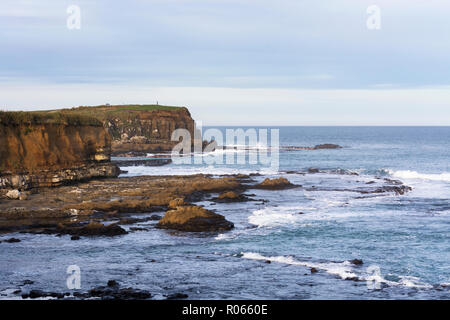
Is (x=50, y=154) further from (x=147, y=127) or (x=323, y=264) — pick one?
(x=147, y=127)

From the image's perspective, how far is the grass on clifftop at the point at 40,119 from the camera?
2033 inches

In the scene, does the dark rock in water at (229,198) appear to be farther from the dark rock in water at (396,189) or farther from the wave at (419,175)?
the wave at (419,175)

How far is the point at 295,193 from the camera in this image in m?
54.2

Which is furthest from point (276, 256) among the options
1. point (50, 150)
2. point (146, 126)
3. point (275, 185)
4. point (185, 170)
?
point (146, 126)

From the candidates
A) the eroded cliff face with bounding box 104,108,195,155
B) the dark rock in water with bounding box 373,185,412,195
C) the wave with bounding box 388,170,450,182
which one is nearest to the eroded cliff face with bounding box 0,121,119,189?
the dark rock in water with bounding box 373,185,412,195

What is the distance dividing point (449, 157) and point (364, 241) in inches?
3244

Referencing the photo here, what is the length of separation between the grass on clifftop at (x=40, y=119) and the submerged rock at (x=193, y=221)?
925 inches

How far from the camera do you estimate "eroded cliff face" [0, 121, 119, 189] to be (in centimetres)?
4891

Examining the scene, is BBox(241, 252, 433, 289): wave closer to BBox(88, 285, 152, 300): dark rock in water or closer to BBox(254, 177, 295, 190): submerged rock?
BBox(88, 285, 152, 300): dark rock in water

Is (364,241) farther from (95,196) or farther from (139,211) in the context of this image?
(95,196)

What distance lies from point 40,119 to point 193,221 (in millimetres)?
26451

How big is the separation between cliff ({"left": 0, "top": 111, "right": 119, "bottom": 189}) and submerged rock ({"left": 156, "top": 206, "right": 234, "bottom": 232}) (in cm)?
1798

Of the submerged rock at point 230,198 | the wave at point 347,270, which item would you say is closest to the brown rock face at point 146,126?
the submerged rock at point 230,198
